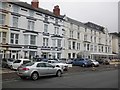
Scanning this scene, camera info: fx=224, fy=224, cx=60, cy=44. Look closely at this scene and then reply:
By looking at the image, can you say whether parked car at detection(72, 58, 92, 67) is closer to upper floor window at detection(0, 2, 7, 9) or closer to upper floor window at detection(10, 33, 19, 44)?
upper floor window at detection(10, 33, 19, 44)

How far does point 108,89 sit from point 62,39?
3887cm

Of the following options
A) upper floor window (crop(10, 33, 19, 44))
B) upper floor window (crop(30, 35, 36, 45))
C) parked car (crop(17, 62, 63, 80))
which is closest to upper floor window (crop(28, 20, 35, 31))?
upper floor window (crop(30, 35, 36, 45))

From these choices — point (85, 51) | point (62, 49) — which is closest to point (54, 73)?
Result: point (62, 49)

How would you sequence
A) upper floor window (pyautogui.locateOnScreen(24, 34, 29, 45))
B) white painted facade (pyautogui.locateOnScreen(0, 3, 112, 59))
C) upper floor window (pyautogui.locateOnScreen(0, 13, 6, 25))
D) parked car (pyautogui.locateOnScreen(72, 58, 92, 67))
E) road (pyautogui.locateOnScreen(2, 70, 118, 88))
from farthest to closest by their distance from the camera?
upper floor window (pyautogui.locateOnScreen(24, 34, 29, 45)) < white painted facade (pyautogui.locateOnScreen(0, 3, 112, 59)) < parked car (pyautogui.locateOnScreen(72, 58, 92, 67)) < upper floor window (pyautogui.locateOnScreen(0, 13, 6, 25)) < road (pyautogui.locateOnScreen(2, 70, 118, 88))

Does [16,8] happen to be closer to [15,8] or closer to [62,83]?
[15,8]

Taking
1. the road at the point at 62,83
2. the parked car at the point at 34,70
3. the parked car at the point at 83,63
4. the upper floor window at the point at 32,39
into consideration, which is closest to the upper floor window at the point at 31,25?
the upper floor window at the point at 32,39

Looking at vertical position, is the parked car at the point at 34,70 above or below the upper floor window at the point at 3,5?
below

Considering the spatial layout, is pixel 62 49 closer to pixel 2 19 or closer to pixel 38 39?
pixel 38 39

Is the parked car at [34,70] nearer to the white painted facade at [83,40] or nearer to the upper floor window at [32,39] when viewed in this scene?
the upper floor window at [32,39]

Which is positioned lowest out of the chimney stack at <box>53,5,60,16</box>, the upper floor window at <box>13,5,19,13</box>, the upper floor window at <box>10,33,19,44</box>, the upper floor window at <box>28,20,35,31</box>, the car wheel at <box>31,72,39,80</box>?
the car wheel at <box>31,72,39,80</box>

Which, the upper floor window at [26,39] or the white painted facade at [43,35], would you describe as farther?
the upper floor window at [26,39]

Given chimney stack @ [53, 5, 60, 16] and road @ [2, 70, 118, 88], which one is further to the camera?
chimney stack @ [53, 5, 60, 16]

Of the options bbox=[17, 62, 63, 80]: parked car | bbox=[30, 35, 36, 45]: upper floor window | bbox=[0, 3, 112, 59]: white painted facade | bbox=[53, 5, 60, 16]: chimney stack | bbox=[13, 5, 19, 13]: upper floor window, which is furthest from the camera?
bbox=[53, 5, 60, 16]: chimney stack

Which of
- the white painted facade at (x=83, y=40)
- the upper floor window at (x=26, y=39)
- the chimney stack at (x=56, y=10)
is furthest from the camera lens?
the white painted facade at (x=83, y=40)
